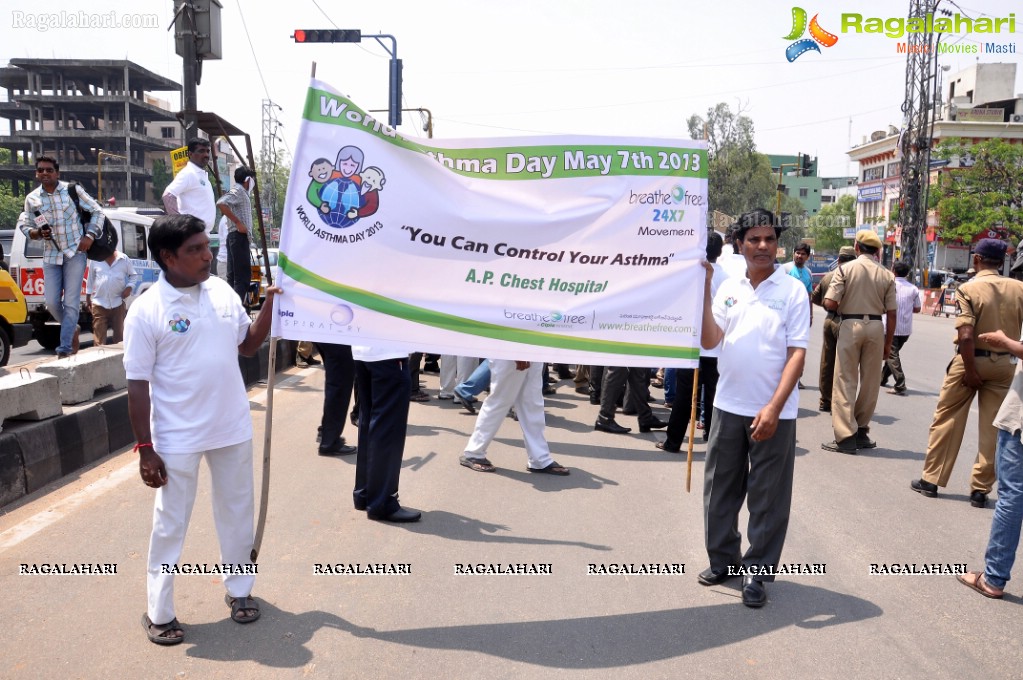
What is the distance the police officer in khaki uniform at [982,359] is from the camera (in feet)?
19.0

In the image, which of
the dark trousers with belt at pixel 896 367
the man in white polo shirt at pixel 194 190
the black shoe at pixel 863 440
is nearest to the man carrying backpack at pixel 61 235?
the man in white polo shirt at pixel 194 190

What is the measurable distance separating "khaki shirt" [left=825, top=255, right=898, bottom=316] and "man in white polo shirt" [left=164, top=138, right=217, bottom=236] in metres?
6.67

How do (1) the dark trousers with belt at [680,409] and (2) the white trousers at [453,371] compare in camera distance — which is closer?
(1) the dark trousers with belt at [680,409]

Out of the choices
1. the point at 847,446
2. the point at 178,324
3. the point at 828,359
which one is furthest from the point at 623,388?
the point at 178,324

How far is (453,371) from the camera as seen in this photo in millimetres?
10203

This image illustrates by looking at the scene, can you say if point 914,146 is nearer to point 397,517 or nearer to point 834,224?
point 397,517

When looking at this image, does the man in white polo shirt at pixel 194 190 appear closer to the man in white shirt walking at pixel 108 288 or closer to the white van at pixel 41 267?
the man in white shirt walking at pixel 108 288

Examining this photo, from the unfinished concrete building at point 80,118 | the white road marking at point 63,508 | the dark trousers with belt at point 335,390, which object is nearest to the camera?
the white road marking at point 63,508

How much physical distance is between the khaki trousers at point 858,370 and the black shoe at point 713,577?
4.03 meters

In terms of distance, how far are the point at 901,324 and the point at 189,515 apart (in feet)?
37.0

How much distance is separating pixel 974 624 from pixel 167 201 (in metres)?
8.23

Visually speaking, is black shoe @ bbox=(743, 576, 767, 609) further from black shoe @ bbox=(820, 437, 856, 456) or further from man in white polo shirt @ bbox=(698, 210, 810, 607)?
black shoe @ bbox=(820, 437, 856, 456)

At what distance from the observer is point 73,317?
9.21m

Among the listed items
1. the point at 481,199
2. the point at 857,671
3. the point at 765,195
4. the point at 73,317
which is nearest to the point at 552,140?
the point at 481,199
